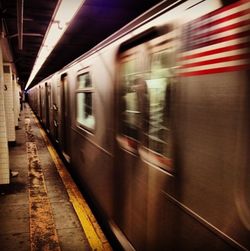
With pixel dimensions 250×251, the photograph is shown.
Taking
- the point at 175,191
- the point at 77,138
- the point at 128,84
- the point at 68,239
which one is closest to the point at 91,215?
the point at 68,239

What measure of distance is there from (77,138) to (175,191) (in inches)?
156

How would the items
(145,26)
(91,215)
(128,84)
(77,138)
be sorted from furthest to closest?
(77,138) → (91,215) → (128,84) → (145,26)

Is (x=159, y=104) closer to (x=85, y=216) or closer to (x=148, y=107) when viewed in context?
(x=148, y=107)

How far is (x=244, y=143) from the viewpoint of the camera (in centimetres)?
138

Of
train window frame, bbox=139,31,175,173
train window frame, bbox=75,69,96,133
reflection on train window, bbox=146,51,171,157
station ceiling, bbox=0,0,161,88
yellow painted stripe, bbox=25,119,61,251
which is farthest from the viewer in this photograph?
station ceiling, bbox=0,0,161,88

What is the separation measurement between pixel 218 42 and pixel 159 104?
0.83 meters

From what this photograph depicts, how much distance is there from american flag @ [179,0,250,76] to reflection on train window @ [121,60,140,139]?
0.95 meters

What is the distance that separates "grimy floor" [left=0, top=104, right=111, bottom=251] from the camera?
377cm

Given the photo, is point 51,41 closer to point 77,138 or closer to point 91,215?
point 77,138

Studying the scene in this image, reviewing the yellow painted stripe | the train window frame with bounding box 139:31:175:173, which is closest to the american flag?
the train window frame with bounding box 139:31:175:173

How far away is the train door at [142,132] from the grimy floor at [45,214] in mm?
982

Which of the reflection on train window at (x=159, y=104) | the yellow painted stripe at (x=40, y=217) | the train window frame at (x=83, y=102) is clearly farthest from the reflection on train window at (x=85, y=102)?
the reflection on train window at (x=159, y=104)

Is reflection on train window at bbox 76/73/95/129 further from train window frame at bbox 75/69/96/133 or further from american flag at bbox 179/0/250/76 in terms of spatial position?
american flag at bbox 179/0/250/76

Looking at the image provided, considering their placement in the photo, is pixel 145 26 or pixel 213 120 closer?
pixel 213 120
